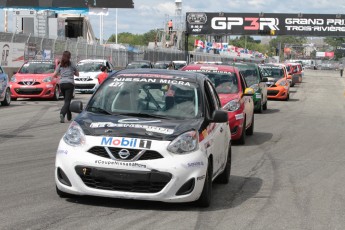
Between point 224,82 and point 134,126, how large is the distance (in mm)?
7694

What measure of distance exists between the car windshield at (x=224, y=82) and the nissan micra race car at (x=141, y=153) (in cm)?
656

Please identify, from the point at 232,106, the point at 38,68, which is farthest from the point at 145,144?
the point at 38,68

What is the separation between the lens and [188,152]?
23.4 feet

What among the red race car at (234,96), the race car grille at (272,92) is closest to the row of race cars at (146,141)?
the red race car at (234,96)

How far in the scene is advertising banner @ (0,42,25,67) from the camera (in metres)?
31.9

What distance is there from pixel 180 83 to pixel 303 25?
57.2 metres

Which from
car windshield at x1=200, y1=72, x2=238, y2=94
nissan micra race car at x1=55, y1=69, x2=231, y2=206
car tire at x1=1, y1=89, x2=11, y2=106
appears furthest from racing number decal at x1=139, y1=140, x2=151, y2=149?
car tire at x1=1, y1=89, x2=11, y2=106

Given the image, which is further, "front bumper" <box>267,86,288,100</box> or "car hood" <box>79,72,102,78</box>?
"car hood" <box>79,72,102,78</box>

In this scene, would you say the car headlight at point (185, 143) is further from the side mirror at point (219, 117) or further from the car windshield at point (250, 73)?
the car windshield at point (250, 73)

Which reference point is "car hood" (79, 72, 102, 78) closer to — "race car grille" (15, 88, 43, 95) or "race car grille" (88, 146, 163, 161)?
"race car grille" (15, 88, 43, 95)

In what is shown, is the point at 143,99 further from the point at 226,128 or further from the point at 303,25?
the point at 303,25

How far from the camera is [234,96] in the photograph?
14.1 metres

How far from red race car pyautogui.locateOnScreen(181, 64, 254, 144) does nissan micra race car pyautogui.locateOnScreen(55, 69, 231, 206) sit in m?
5.59

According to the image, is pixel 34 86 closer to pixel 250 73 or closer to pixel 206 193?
pixel 250 73
